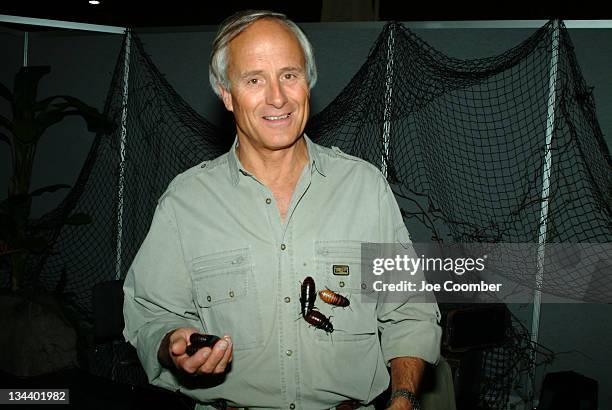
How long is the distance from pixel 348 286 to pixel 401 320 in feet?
0.66

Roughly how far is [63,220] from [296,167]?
2930 mm

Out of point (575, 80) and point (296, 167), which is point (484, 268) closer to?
point (575, 80)

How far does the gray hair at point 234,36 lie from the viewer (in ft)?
5.41

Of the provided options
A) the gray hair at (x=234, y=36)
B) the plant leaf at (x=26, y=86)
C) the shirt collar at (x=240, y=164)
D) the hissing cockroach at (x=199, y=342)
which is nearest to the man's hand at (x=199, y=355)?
the hissing cockroach at (x=199, y=342)

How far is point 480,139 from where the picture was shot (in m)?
3.93

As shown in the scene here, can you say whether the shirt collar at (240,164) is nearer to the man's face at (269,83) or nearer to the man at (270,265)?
the man at (270,265)

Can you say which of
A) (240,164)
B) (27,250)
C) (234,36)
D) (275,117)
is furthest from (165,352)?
(27,250)

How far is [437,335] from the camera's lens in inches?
62.9

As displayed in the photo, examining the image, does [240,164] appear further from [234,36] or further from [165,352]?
[165,352]

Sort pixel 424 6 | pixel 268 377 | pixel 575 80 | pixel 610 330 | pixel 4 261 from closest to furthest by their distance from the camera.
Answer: pixel 268 377, pixel 575 80, pixel 610 330, pixel 4 261, pixel 424 6

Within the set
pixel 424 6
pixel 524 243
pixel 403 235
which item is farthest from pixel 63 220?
pixel 424 6

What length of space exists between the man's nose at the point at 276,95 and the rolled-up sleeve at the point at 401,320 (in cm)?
44

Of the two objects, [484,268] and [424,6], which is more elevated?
[424,6]

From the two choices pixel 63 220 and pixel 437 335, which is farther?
pixel 63 220
